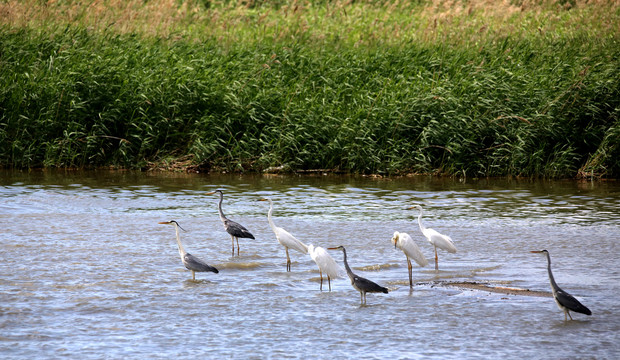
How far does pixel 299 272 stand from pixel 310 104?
22.0ft

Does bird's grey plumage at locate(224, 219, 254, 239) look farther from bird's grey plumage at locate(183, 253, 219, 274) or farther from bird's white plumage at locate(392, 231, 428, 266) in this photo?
bird's white plumage at locate(392, 231, 428, 266)

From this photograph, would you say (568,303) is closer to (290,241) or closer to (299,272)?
(299,272)

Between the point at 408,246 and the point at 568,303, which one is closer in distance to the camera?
the point at 568,303

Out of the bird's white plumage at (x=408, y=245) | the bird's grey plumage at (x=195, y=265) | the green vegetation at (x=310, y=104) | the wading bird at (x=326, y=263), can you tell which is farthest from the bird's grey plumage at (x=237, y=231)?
the green vegetation at (x=310, y=104)

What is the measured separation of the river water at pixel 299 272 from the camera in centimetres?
587

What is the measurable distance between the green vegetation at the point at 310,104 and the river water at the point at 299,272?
714 mm

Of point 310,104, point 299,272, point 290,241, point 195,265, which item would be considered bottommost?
point 299,272

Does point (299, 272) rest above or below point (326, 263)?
below

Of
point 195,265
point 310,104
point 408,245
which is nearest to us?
point 195,265

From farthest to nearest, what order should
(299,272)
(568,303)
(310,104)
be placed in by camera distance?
(310,104) → (299,272) → (568,303)

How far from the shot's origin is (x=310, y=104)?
1448cm

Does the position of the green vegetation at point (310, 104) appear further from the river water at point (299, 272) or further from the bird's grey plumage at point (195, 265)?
the bird's grey plumage at point (195, 265)

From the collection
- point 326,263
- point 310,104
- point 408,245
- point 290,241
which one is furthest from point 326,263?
point 310,104

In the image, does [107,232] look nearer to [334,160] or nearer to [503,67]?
[334,160]
